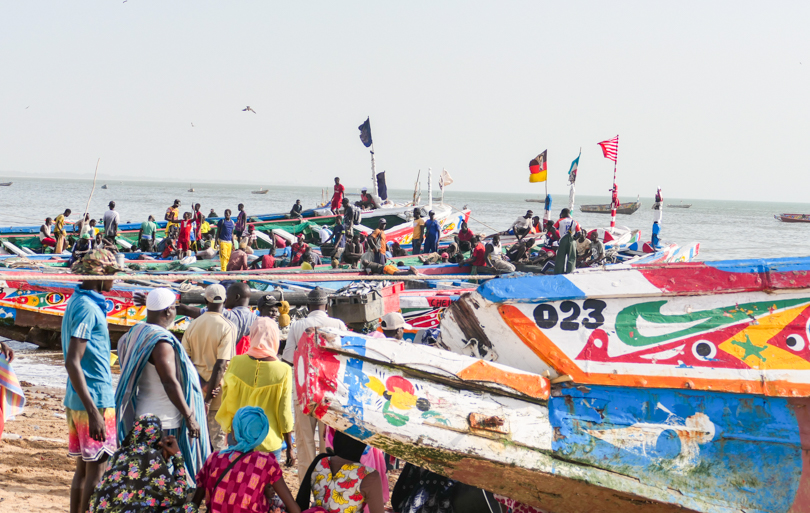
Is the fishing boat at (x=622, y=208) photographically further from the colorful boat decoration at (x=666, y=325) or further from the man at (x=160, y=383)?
the man at (x=160, y=383)

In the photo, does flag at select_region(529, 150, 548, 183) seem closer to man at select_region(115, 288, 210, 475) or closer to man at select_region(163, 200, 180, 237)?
man at select_region(163, 200, 180, 237)

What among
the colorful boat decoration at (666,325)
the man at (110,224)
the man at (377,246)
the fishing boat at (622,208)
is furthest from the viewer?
the fishing boat at (622,208)

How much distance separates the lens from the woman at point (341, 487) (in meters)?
3.41

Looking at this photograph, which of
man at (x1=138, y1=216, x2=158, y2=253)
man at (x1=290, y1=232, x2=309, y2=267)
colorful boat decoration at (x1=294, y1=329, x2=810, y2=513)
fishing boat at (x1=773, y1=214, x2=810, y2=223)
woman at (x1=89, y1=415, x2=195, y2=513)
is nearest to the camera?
woman at (x1=89, y1=415, x2=195, y2=513)

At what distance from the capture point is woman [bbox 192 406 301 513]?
3.32 meters

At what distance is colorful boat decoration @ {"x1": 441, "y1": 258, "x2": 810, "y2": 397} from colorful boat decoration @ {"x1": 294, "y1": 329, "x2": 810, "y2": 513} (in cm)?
12

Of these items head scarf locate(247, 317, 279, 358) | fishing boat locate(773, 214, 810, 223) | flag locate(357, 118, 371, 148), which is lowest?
fishing boat locate(773, 214, 810, 223)

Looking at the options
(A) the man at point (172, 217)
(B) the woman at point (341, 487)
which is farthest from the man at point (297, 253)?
(B) the woman at point (341, 487)

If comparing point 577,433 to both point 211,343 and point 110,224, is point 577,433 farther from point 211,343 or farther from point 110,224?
point 110,224

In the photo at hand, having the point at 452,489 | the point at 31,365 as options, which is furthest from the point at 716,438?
the point at 31,365

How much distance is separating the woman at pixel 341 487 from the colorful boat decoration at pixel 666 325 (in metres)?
1.26

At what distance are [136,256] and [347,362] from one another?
603 inches

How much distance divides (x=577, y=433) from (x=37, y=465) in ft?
13.7

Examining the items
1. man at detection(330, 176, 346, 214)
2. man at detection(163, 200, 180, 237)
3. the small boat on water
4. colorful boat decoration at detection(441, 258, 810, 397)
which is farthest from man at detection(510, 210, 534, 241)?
the small boat on water
